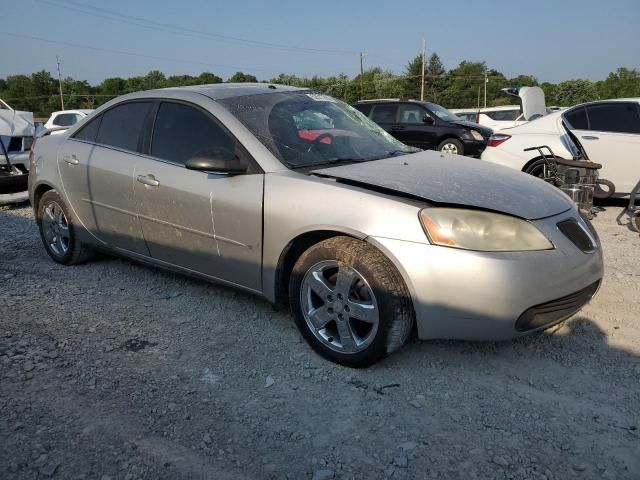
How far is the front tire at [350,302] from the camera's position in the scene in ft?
8.77

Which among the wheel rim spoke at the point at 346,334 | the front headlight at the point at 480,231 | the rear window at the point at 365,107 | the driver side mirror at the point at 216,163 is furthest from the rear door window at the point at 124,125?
the rear window at the point at 365,107

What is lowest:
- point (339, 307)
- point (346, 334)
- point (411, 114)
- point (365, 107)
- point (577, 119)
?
point (346, 334)

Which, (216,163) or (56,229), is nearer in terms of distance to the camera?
(216,163)

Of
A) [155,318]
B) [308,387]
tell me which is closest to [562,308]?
[308,387]

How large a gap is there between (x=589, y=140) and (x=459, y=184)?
5215mm

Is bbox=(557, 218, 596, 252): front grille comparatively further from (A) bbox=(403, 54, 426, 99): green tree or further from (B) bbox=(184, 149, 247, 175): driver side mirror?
(A) bbox=(403, 54, 426, 99): green tree

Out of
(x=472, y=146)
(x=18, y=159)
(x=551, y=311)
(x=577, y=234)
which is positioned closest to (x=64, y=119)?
(x=18, y=159)

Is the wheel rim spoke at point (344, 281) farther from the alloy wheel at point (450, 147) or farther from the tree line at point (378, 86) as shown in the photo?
the tree line at point (378, 86)

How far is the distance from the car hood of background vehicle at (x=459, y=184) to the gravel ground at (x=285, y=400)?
2.78ft

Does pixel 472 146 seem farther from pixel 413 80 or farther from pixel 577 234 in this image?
pixel 413 80

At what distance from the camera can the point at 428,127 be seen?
42.7ft

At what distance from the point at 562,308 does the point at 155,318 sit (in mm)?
2574

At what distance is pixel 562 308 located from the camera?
8.92ft

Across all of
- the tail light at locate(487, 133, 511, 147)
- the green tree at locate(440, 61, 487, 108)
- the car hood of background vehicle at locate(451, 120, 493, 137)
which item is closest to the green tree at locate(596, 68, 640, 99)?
the green tree at locate(440, 61, 487, 108)
